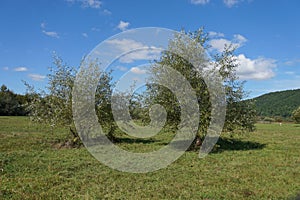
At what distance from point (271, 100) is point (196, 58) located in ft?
556

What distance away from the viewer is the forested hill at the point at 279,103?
13782 cm

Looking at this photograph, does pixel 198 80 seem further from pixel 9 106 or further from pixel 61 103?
pixel 9 106

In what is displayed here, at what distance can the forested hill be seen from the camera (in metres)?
138

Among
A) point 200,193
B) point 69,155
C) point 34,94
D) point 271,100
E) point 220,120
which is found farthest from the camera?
point 271,100

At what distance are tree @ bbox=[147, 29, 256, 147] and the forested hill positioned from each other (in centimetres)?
12073

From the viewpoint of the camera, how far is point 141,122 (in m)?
18.0

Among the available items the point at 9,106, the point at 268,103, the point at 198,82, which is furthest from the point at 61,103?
the point at 268,103

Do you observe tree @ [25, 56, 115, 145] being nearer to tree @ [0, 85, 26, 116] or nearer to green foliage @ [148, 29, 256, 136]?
green foliage @ [148, 29, 256, 136]

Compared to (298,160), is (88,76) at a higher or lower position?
higher

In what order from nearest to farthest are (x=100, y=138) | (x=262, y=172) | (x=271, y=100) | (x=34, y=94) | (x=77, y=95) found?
(x=262, y=172), (x=77, y=95), (x=34, y=94), (x=100, y=138), (x=271, y=100)

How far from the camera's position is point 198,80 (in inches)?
635

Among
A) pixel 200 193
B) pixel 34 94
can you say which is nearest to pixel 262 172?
pixel 200 193

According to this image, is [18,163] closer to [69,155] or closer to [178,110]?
[69,155]

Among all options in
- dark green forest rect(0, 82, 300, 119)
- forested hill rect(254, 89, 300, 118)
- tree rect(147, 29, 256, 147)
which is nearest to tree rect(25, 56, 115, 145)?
tree rect(147, 29, 256, 147)
